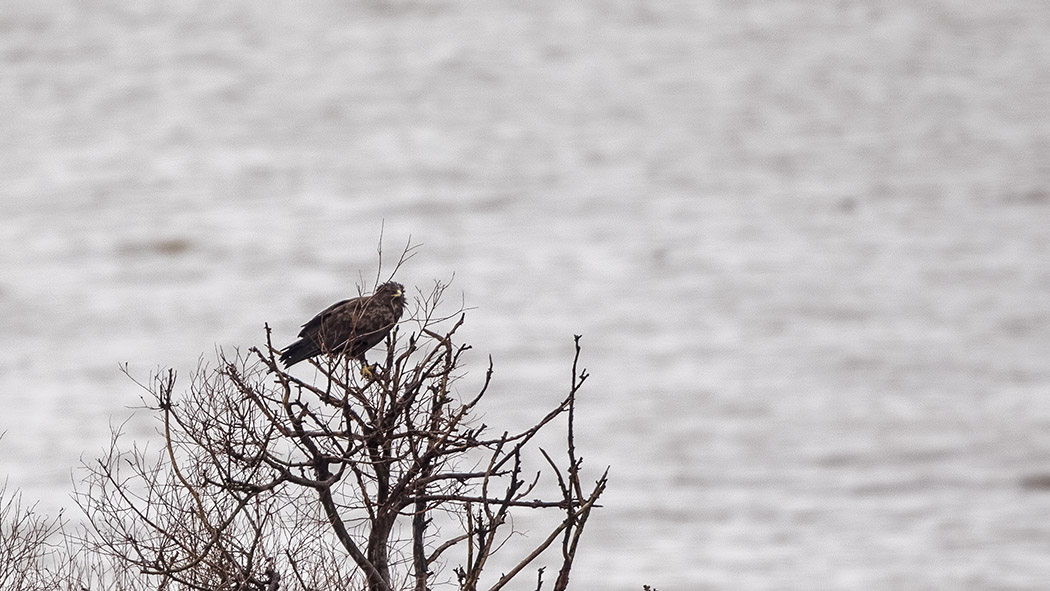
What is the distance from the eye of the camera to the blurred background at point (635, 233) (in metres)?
57.7

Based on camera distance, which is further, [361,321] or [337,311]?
[337,311]

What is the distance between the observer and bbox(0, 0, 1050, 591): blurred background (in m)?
57.7

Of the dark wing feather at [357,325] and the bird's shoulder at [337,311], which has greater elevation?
the bird's shoulder at [337,311]

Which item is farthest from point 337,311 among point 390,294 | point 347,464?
point 347,464

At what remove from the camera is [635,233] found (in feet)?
235

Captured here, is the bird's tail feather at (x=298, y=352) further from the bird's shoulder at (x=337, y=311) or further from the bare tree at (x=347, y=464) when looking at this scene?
the bare tree at (x=347, y=464)

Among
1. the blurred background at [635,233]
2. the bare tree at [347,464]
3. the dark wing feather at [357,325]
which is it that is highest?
the blurred background at [635,233]

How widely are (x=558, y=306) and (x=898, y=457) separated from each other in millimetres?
16095

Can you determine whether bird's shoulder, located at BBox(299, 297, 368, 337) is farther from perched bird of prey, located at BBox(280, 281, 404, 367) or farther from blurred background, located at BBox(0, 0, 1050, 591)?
blurred background, located at BBox(0, 0, 1050, 591)

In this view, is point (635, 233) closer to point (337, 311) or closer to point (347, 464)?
point (337, 311)

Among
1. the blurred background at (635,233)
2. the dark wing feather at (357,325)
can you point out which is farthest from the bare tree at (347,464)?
the blurred background at (635,233)

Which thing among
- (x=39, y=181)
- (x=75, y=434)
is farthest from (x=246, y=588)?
(x=39, y=181)

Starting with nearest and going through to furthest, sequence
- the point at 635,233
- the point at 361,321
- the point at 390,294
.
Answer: the point at 361,321 → the point at 390,294 → the point at 635,233

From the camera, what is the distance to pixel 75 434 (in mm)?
58094
